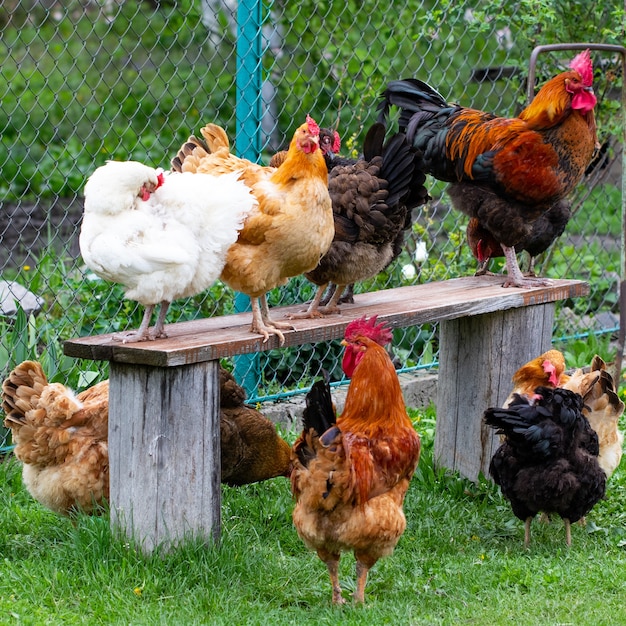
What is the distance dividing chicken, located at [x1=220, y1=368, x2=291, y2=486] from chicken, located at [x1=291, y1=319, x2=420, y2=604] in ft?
2.28

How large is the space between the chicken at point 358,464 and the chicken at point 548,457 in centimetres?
66

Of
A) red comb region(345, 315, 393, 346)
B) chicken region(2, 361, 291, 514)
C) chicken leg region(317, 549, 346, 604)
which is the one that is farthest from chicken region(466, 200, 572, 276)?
chicken region(2, 361, 291, 514)

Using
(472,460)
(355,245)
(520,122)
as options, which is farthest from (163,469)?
(520,122)

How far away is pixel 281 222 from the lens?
13.4 feet

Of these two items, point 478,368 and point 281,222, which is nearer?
point 281,222

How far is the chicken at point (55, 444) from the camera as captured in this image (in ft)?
14.4

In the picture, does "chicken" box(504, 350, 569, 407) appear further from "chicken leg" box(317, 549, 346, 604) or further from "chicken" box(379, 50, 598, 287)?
"chicken leg" box(317, 549, 346, 604)

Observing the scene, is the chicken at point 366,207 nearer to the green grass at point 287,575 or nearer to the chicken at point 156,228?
the chicken at point 156,228

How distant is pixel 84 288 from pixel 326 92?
334cm

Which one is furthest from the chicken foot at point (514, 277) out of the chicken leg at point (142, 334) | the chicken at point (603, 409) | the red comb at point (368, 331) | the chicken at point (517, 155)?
the chicken leg at point (142, 334)

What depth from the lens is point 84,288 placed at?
6469mm

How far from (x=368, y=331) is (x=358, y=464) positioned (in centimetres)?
60

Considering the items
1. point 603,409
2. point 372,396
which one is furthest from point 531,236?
point 372,396

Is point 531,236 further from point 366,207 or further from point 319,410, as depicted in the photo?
point 319,410
